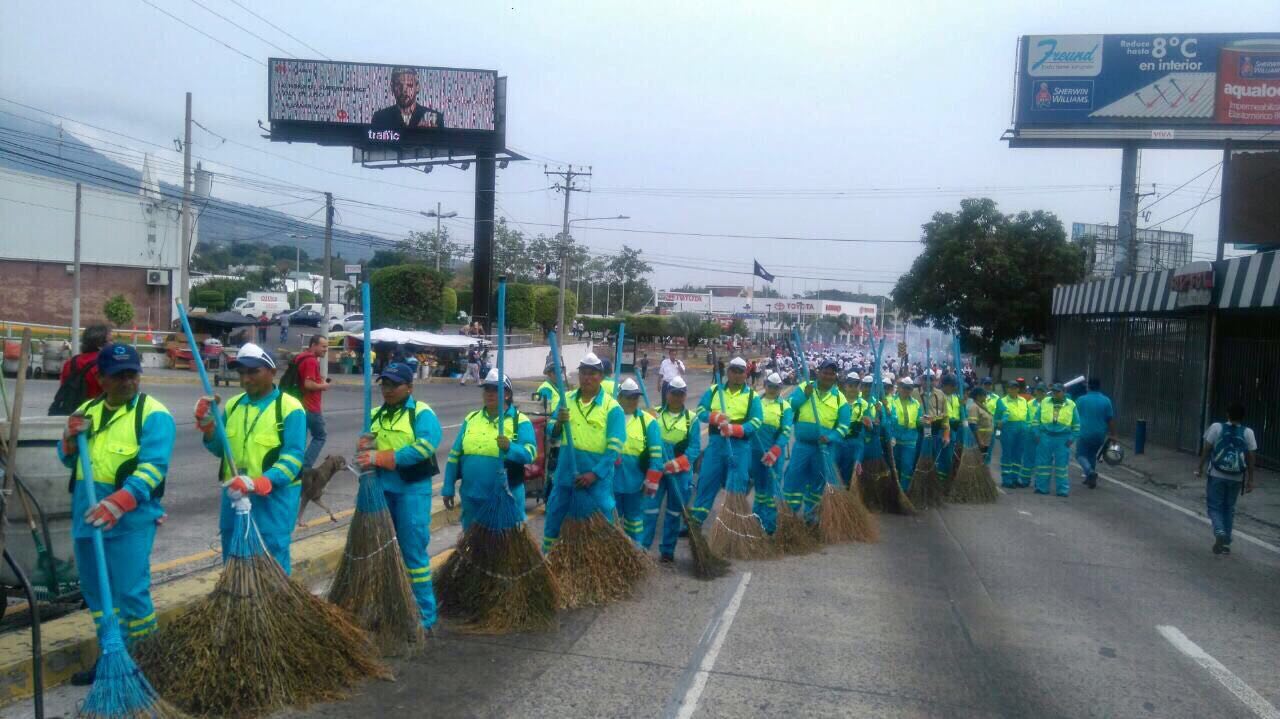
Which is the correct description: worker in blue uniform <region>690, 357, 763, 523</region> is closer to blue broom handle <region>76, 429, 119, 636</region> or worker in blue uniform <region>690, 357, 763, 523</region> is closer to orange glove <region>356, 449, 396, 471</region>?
orange glove <region>356, 449, 396, 471</region>

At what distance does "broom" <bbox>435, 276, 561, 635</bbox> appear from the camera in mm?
6734

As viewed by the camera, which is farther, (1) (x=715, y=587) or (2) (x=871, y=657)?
(1) (x=715, y=587)

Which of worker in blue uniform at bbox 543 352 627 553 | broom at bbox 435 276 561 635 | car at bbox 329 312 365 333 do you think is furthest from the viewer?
car at bbox 329 312 365 333

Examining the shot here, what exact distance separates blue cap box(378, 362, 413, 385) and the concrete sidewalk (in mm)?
10665

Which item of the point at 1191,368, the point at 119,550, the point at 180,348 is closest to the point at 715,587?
the point at 119,550

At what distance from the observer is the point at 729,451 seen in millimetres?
9172

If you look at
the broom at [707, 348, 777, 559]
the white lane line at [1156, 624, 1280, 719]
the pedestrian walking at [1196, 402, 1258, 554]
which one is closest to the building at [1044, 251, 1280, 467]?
Answer: the pedestrian walking at [1196, 402, 1258, 554]

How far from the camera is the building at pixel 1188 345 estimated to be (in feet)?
61.6

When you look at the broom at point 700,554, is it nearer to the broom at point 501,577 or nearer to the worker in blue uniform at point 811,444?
the broom at point 501,577

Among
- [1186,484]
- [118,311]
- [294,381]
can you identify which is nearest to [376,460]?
[294,381]

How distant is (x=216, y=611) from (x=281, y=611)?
317 mm

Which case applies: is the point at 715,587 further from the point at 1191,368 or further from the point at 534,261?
the point at 534,261

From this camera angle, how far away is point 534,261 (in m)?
81.3

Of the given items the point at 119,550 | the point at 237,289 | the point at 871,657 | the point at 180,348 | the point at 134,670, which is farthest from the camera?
the point at 237,289
